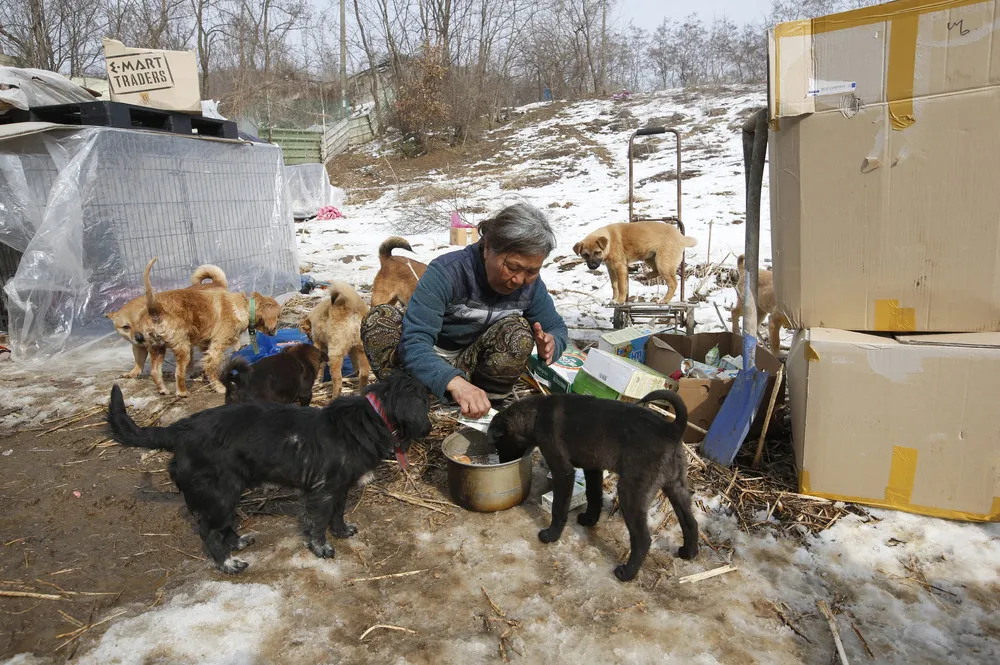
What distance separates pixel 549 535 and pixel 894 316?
2.10 metres

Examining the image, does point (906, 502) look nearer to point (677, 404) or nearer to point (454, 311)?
point (677, 404)

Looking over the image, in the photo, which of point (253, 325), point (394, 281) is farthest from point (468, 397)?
point (253, 325)

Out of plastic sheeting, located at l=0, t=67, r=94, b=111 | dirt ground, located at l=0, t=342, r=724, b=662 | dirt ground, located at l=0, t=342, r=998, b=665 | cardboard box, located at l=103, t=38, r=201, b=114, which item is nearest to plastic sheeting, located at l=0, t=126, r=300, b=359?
cardboard box, located at l=103, t=38, r=201, b=114

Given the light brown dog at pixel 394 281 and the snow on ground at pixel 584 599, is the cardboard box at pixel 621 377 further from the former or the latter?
the light brown dog at pixel 394 281

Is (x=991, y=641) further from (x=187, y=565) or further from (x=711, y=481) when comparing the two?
(x=187, y=565)

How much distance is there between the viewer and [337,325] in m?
4.83

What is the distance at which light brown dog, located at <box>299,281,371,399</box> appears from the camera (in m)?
4.81

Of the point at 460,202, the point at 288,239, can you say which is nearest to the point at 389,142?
the point at 460,202

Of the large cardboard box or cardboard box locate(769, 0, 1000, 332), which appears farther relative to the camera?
the large cardboard box

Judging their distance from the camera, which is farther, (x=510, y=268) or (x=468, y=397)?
(x=510, y=268)

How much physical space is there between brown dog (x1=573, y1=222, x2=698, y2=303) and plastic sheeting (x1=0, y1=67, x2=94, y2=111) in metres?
6.67

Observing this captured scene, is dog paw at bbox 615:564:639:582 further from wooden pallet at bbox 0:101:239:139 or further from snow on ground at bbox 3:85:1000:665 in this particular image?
wooden pallet at bbox 0:101:239:139

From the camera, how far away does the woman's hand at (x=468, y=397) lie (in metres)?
3.03

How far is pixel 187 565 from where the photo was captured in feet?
9.50
